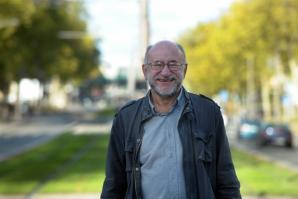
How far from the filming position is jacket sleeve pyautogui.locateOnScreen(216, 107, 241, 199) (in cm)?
409

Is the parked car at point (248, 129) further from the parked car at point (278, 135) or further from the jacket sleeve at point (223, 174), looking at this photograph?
the jacket sleeve at point (223, 174)

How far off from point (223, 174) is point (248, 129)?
43.8 m

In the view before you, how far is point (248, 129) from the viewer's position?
4753 centimetres

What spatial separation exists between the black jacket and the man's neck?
A: 0.17 feet

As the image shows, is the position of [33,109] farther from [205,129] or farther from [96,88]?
[205,129]

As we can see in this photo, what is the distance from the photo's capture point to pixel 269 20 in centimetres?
5578

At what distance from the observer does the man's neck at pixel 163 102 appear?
410 cm

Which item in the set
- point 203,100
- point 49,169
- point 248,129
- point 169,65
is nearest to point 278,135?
point 248,129

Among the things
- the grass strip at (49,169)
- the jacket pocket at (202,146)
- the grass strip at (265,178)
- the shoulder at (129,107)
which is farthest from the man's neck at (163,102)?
the grass strip at (49,169)

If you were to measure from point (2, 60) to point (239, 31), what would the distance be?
1864 centimetres

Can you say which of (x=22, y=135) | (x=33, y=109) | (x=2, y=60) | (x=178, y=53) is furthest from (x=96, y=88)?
(x=178, y=53)

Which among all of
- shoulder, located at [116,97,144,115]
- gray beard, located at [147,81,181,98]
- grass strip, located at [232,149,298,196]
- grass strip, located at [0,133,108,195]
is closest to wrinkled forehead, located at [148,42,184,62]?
gray beard, located at [147,81,181,98]

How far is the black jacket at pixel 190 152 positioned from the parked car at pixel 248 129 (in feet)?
138

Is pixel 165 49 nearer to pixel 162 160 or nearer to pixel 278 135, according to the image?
pixel 162 160
